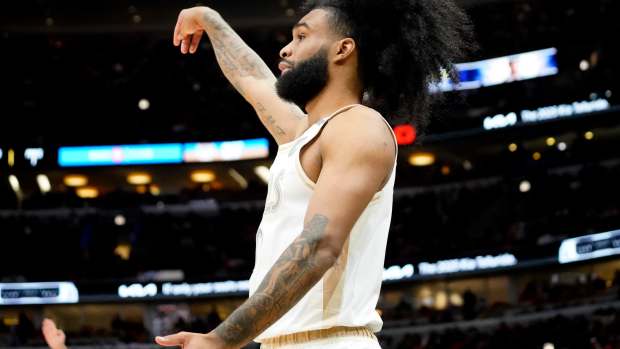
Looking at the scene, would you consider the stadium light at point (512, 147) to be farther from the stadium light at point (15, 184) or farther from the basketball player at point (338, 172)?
the basketball player at point (338, 172)

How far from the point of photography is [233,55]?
3982mm

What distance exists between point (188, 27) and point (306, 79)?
1.08 metres

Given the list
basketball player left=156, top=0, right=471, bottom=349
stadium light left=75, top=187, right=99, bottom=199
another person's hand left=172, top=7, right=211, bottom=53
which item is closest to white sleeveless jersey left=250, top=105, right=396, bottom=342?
basketball player left=156, top=0, right=471, bottom=349

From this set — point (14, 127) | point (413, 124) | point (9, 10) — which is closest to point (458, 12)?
point (413, 124)

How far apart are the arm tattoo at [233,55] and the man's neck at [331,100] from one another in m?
0.82

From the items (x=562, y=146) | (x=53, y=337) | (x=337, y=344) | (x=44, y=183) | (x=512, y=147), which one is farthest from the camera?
(x=44, y=183)

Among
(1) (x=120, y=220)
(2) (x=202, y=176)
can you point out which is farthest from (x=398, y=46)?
(2) (x=202, y=176)

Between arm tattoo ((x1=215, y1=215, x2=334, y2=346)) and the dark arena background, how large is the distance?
18.5 meters

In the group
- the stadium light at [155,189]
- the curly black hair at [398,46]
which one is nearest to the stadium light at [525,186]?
the stadium light at [155,189]

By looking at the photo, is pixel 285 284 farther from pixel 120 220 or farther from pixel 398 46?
pixel 120 220

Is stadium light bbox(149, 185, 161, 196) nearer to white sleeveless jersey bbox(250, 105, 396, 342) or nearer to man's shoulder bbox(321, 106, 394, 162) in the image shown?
white sleeveless jersey bbox(250, 105, 396, 342)

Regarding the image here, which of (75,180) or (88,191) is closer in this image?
(75,180)

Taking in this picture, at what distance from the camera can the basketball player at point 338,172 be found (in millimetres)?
2539

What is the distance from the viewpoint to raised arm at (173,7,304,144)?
146 inches
